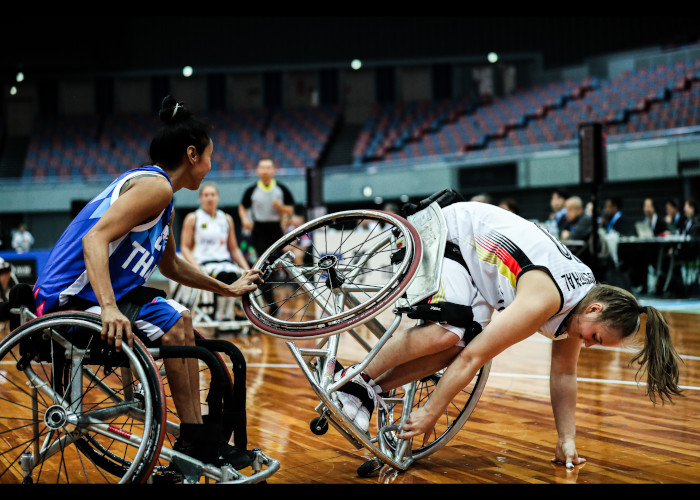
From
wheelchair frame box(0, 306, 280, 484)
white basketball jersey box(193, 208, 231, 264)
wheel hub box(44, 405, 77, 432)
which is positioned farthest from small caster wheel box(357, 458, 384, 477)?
white basketball jersey box(193, 208, 231, 264)

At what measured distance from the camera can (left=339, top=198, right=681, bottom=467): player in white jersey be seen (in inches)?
88.2

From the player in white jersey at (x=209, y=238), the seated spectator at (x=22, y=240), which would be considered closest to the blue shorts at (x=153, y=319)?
the player in white jersey at (x=209, y=238)

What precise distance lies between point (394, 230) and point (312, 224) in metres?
0.28

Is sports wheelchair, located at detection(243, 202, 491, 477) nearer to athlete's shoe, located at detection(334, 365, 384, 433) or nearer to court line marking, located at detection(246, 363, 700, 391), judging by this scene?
athlete's shoe, located at detection(334, 365, 384, 433)

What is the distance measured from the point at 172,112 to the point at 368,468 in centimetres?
131

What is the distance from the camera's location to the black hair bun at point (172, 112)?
2.20 meters

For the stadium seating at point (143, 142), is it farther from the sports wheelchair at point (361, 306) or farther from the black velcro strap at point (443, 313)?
the black velcro strap at point (443, 313)

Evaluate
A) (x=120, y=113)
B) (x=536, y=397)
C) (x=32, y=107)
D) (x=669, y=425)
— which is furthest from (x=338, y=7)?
(x=32, y=107)

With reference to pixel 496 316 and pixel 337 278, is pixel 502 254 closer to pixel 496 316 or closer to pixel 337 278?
pixel 496 316

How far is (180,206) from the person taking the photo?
66.4ft

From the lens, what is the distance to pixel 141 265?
2123mm

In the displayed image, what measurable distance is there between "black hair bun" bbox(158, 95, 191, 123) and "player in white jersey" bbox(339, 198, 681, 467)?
946mm

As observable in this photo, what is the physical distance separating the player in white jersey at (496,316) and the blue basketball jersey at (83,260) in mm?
788
